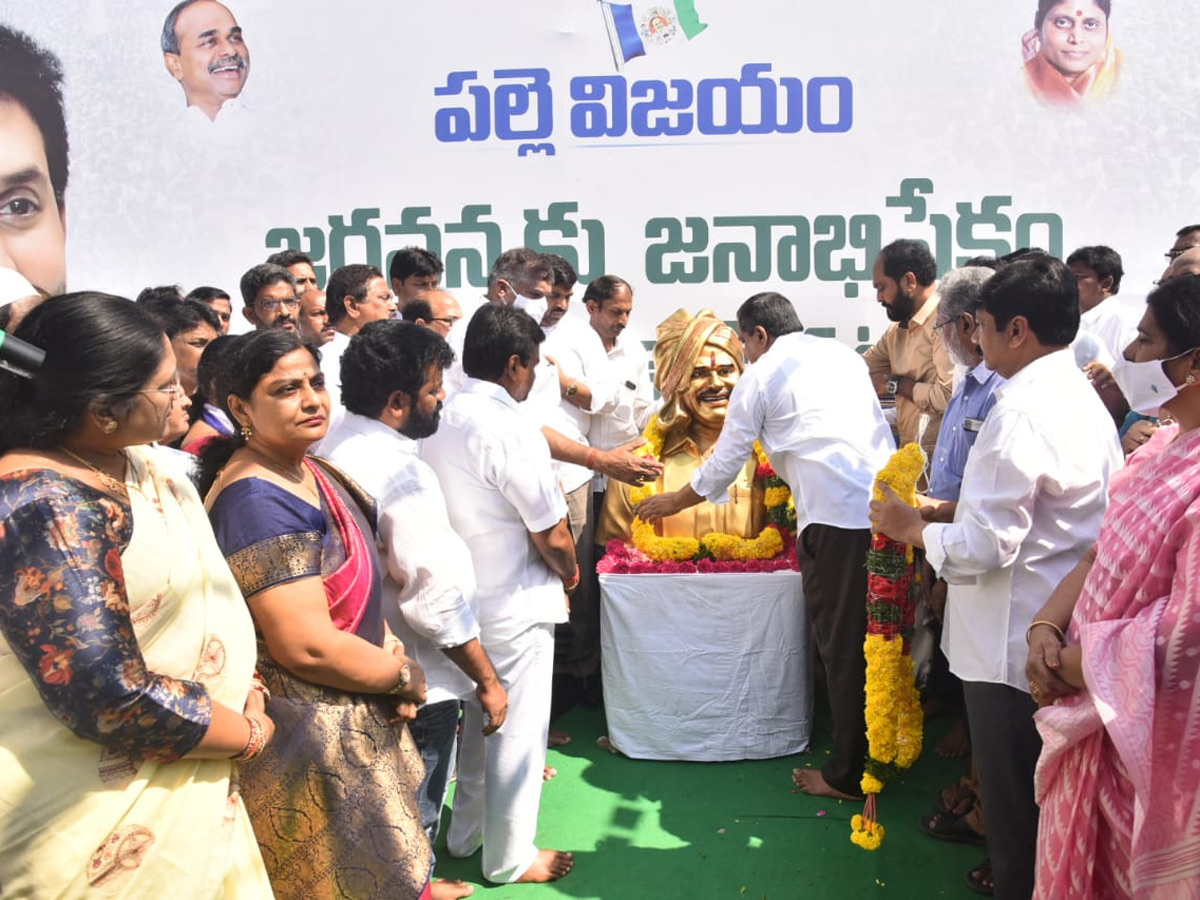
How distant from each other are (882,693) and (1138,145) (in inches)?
160

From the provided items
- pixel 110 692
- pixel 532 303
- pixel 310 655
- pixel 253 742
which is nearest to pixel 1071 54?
pixel 532 303

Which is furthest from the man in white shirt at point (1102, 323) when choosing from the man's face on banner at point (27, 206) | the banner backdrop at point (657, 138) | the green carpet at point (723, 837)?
the man's face on banner at point (27, 206)

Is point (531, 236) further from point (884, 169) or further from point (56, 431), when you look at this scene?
point (56, 431)

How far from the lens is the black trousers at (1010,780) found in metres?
2.68

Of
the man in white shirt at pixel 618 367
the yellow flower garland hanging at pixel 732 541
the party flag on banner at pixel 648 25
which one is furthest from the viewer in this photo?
the party flag on banner at pixel 648 25

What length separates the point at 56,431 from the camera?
161cm

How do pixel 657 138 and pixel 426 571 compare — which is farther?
pixel 657 138

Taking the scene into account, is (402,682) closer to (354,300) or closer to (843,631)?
(843,631)

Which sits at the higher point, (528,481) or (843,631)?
A: (528,481)

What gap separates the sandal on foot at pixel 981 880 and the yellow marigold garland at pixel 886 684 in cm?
30

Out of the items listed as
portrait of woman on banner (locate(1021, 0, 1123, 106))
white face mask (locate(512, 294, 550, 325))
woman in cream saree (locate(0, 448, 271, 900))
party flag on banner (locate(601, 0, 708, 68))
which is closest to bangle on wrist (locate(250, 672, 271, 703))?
woman in cream saree (locate(0, 448, 271, 900))

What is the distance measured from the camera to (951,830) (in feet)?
11.7

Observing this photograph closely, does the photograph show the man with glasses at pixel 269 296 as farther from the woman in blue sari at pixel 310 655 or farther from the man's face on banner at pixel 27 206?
the man's face on banner at pixel 27 206

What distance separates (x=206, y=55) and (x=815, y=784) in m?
5.44
